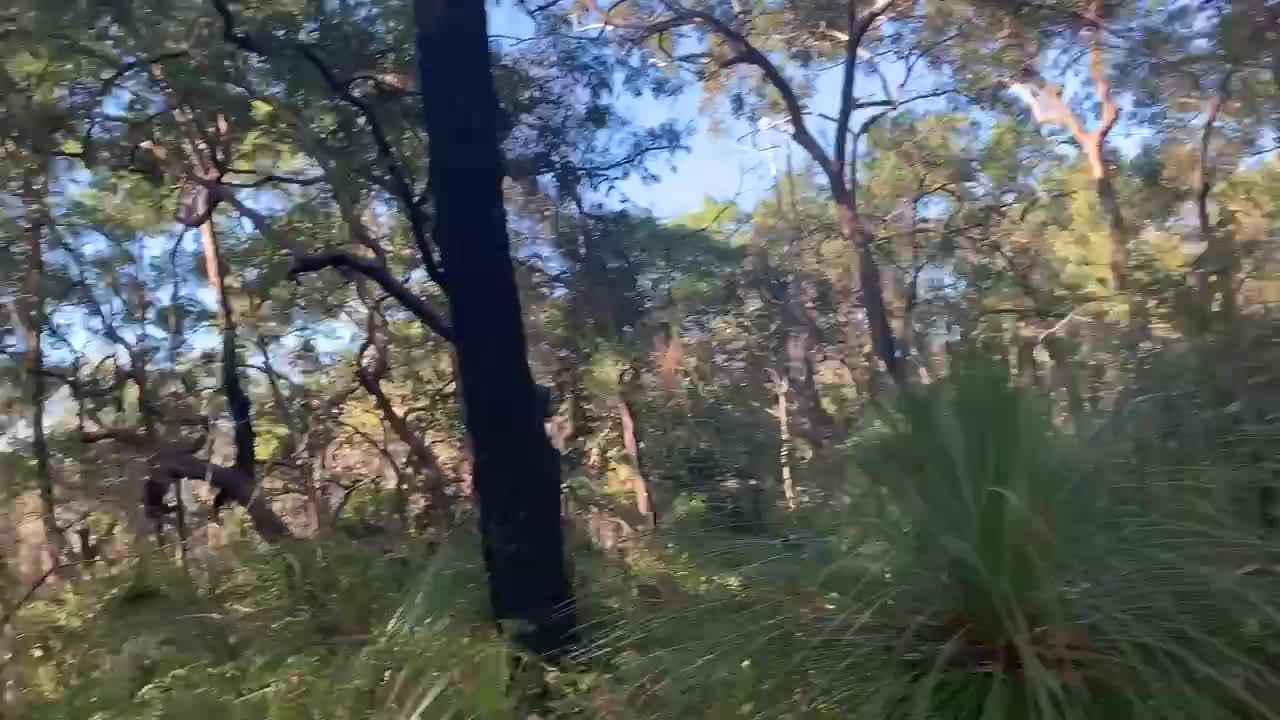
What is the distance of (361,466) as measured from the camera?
30.5 feet

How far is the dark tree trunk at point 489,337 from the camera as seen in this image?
3.87 metres

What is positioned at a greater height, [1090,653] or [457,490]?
[457,490]

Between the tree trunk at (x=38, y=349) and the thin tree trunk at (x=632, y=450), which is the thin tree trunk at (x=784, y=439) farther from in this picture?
the tree trunk at (x=38, y=349)

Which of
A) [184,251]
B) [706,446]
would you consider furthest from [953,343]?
[184,251]

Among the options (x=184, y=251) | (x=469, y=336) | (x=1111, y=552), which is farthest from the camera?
(x=184, y=251)

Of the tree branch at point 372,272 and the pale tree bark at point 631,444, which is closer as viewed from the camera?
the tree branch at point 372,272

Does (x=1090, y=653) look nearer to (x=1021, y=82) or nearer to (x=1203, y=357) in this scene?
(x=1203, y=357)

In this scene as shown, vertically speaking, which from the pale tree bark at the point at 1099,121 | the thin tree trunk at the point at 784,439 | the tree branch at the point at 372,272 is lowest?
the thin tree trunk at the point at 784,439

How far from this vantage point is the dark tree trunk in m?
3.87

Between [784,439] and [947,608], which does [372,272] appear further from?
[947,608]

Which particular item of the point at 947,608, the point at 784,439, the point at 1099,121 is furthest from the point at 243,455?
the point at 1099,121

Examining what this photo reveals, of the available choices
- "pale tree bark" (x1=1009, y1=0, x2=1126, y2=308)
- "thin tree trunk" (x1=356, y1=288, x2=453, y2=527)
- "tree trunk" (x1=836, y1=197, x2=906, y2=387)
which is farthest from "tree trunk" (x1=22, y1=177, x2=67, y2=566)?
"pale tree bark" (x1=1009, y1=0, x2=1126, y2=308)

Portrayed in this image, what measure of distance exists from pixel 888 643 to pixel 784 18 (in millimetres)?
8133

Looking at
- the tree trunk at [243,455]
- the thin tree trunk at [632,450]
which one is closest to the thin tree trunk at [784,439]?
the thin tree trunk at [632,450]
